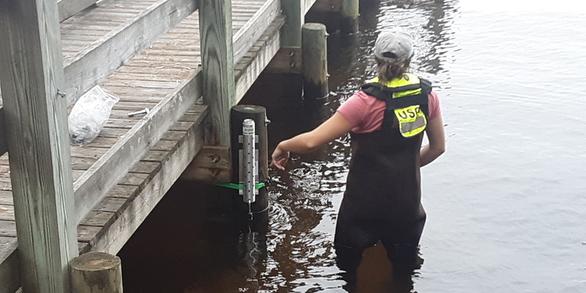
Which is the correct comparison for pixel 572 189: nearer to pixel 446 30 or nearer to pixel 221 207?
pixel 221 207

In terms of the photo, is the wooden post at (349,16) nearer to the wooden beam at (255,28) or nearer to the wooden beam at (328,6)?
the wooden beam at (328,6)

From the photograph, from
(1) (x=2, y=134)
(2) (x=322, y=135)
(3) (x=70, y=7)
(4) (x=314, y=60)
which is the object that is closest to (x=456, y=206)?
(4) (x=314, y=60)

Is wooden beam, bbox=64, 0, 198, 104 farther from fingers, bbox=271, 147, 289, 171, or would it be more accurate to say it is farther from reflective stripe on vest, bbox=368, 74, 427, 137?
reflective stripe on vest, bbox=368, 74, 427, 137

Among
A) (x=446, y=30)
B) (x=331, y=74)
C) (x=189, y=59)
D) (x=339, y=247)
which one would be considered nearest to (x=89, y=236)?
Answer: (x=339, y=247)

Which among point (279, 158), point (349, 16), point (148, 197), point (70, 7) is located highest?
point (70, 7)

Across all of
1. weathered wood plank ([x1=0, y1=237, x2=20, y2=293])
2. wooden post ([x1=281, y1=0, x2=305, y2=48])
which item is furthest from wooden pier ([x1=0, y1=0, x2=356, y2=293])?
wooden post ([x1=281, y1=0, x2=305, y2=48])

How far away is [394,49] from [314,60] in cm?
551

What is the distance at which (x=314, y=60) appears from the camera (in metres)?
11.0

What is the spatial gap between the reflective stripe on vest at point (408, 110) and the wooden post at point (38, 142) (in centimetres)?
188

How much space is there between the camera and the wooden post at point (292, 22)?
10.6 m

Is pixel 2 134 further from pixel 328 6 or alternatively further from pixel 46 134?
pixel 328 6

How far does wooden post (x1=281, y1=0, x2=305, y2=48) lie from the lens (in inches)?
417

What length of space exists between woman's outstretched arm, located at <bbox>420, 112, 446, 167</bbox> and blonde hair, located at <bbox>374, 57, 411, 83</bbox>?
0.40 meters

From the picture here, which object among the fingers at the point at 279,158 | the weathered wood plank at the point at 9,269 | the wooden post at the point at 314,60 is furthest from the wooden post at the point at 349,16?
the weathered wood plank at the point at 9,269
